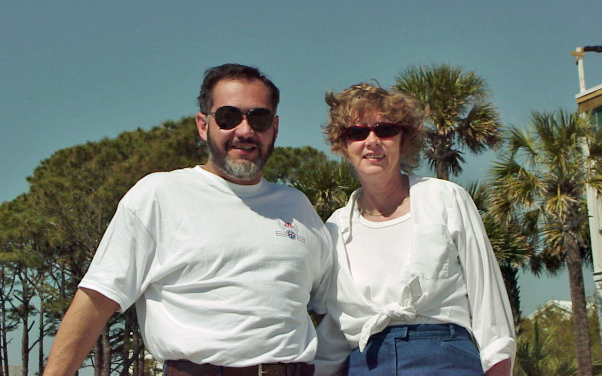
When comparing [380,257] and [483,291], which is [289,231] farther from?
[483,291]

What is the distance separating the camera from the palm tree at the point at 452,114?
47.5ft

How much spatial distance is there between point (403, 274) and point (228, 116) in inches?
37.3

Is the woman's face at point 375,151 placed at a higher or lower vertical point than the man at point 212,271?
higher

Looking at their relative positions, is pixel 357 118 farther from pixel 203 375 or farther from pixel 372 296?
pixel 203 375

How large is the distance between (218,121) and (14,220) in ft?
88.3

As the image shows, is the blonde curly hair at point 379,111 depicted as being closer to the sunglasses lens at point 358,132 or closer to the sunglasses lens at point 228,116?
the sunglasses lens at point 358,132

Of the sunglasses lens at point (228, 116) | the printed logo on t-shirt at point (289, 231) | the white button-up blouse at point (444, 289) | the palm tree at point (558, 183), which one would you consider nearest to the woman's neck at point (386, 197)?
the white button-up blouse at point (444, 289)

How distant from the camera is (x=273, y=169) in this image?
77.2ft

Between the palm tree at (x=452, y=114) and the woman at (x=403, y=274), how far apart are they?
1144 centimetres

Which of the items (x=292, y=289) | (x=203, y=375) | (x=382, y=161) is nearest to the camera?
(x=203, y=375)

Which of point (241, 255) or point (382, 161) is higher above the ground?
point (382, 161)

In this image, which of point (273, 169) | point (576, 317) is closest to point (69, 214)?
point (273, 169)

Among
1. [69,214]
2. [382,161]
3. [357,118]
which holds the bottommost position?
[382,161]

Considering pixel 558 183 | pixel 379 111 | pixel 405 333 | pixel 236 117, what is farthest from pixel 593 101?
pixel 236 117
